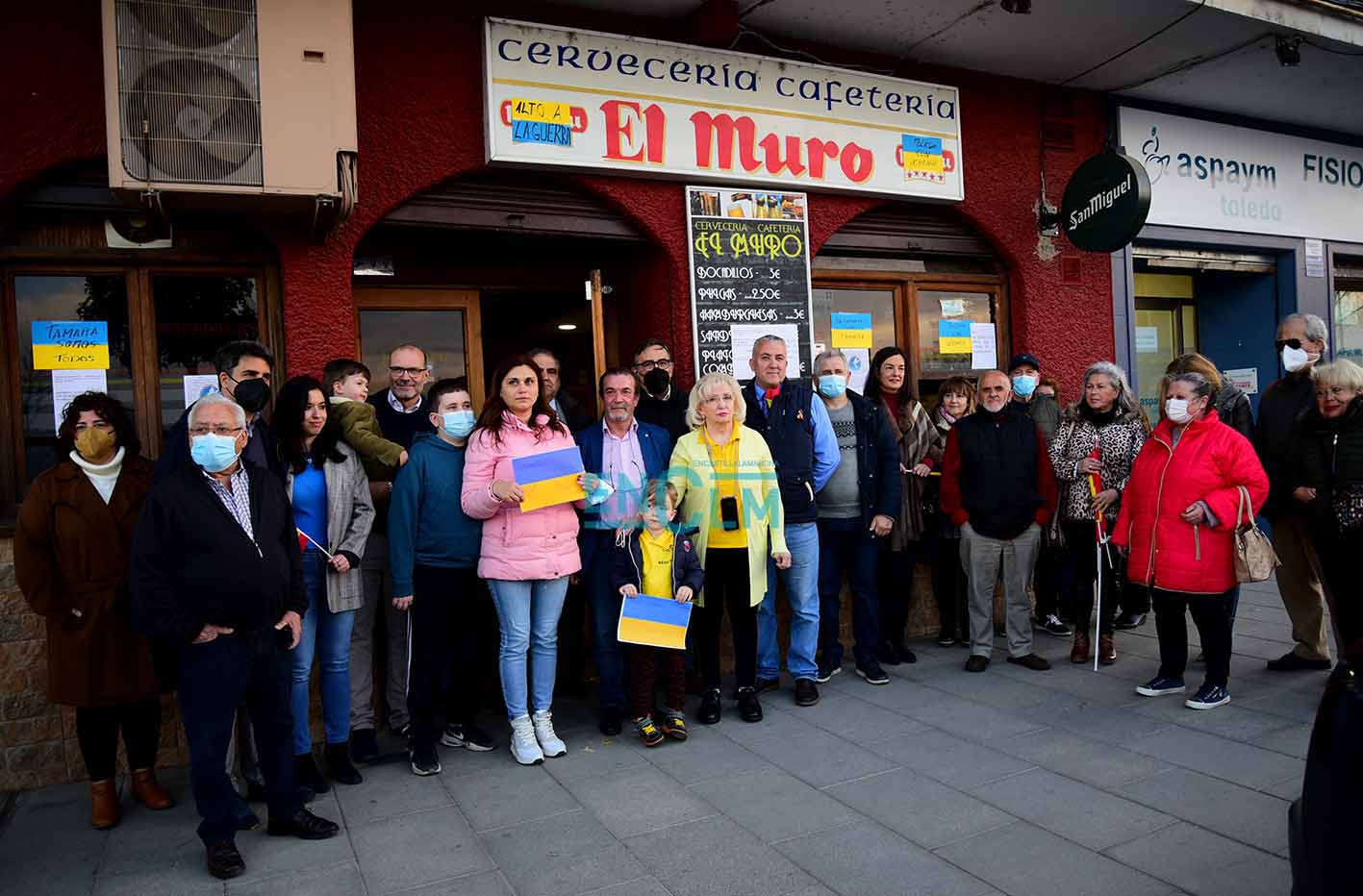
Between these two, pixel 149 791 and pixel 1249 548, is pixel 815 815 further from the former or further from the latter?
pixel 149 791

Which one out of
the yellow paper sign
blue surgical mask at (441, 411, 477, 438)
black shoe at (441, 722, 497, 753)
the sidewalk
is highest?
the yellow paper sign

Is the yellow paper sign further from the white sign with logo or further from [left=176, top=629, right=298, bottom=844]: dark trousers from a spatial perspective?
the white sign with logo

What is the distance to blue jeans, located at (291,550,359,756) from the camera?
13.2ft

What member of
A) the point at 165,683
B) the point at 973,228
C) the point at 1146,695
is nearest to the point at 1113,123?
the point at 973,228

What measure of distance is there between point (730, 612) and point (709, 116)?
327cm

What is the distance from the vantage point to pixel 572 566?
4.40 metres

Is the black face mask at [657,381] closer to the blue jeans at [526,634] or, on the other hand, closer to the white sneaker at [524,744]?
the blue jeans at [526,634]

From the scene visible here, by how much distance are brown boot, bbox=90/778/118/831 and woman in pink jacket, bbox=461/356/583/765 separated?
1.69 meters

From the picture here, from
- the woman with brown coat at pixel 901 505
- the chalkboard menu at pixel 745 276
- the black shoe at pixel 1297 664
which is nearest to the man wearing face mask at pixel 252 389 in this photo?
the chalkboard menu at pixel 745 276

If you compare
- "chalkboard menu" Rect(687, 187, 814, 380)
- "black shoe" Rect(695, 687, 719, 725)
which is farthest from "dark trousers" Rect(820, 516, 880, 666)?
"chalkboard menu" Rect(687, 187, 814, 380)

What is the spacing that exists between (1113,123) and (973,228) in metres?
1.63

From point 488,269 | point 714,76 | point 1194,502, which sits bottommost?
point 1194,502

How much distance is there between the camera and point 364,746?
4.42m

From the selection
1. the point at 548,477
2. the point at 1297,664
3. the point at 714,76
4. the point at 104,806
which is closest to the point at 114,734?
the point at 104,806
